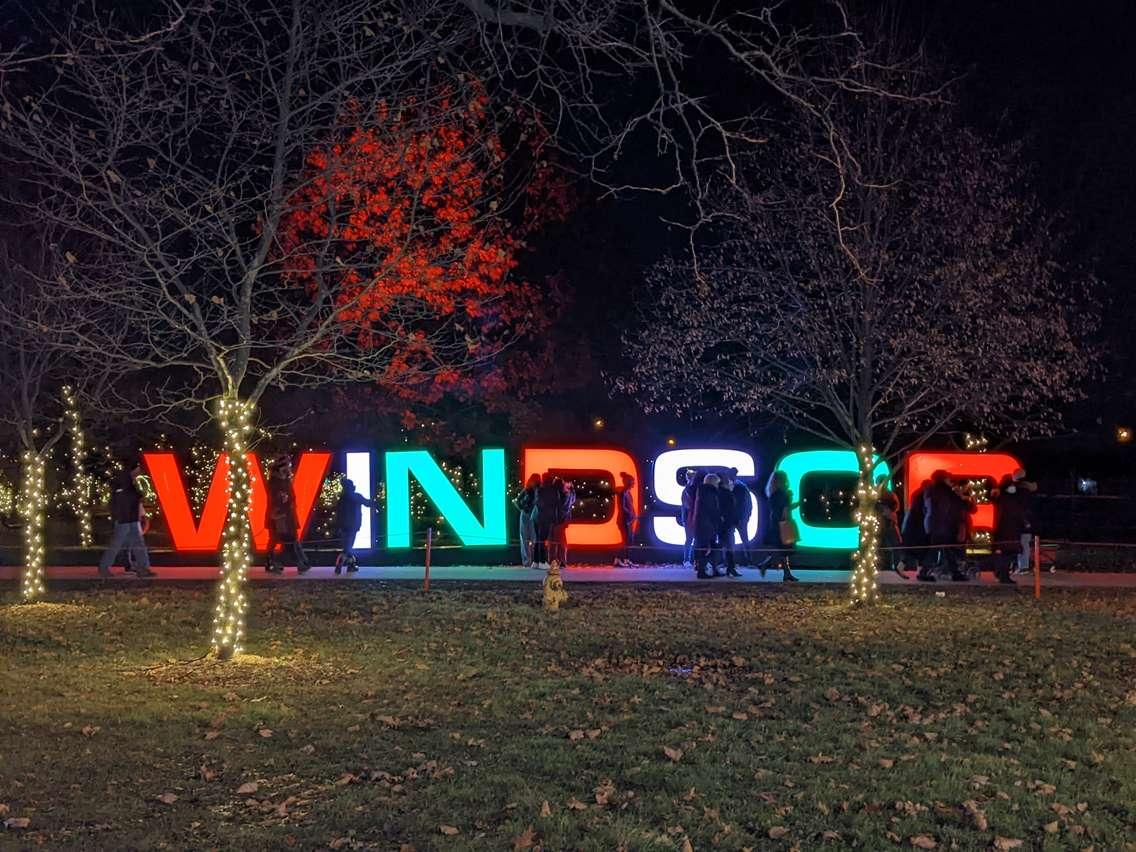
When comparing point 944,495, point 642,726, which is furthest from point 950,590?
point 642,726

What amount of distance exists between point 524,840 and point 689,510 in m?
16.4

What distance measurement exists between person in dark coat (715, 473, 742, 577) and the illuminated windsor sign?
7.81 feet

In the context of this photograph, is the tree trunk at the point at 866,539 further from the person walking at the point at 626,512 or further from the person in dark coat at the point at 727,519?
the person walking at the point at 626,512

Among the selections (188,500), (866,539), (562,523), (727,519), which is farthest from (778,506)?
(188,500)

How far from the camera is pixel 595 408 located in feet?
107

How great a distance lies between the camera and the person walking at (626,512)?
2458 centimetres

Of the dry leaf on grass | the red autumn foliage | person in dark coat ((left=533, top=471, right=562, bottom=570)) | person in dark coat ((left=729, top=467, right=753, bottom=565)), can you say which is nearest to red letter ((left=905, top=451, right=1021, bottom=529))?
person in dark coat ((left=729, top=467, right=753, bottom=565))

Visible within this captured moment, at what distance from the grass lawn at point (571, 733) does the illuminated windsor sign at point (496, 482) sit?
8148 millimetres

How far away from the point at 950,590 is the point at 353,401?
14.4m

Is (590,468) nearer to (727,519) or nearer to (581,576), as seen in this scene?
(581,576)

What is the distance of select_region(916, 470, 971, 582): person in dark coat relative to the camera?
70.3 feet

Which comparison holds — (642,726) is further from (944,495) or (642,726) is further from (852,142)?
(944,495)

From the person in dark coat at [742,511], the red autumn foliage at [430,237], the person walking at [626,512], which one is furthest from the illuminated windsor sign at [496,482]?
Answer: the red autumn foliage at [430,237]

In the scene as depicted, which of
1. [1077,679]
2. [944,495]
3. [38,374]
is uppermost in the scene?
[38,374]
